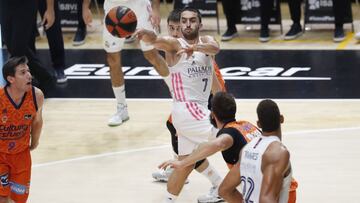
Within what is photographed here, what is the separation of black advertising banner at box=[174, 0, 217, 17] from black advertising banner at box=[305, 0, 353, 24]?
1.49 meters

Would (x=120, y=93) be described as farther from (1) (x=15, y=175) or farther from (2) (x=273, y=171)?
(2) (x=273, y=171)

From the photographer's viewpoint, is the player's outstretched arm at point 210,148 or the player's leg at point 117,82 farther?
the player's leg at point 117,82

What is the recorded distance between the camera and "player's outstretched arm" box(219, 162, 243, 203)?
603 centimetres

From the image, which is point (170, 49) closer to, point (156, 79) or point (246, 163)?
point (246, 163)

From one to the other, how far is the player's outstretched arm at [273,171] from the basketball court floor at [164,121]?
7.73 feet

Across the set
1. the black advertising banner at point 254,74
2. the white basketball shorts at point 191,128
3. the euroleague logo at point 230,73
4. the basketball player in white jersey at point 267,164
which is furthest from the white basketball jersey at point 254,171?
the euroleague logo at point 230,73

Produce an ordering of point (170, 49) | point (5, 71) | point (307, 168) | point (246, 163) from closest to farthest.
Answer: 1. point (246, 163)
2. point (5, 71)
3. point (170, 49)
4. point (307, 168)

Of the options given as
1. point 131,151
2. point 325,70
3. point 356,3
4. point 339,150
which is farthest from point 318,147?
point 356,3

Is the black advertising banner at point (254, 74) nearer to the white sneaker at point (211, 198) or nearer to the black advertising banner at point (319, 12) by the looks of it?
the black advertising banner at point (319, 12)

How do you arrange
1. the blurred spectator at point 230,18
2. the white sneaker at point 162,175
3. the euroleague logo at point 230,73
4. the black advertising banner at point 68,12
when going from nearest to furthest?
1. the white sneaker at point 162,175
2. the euroleague logo at point 230,73
3. the blurred spectator at point 230,18
4. the black advertising banner at point 68,12

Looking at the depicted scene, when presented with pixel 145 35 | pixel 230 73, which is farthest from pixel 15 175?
pixel 230 73

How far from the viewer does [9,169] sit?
6977 millimetres

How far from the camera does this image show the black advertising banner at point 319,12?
13914mm

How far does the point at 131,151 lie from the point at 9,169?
2.39 meters
